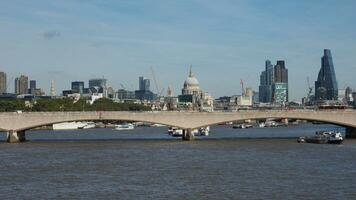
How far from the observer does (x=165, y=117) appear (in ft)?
304

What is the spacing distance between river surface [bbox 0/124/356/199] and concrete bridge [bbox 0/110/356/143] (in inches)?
716

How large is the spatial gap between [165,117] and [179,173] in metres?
43.7

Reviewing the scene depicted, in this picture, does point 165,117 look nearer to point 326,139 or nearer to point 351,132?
point 326,139

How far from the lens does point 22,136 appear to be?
9525 cm

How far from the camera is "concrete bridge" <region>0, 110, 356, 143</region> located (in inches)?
3593

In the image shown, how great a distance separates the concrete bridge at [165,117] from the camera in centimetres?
9125

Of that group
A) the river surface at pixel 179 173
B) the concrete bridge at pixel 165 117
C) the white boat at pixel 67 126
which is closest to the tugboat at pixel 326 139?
the concrete bridge at pixel 165 117

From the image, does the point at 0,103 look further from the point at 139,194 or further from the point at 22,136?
the point at 139,194

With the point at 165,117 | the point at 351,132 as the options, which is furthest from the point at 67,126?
the point at 351,132

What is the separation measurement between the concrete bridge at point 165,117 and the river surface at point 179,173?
1818cm

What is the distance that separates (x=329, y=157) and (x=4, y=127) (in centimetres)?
4462

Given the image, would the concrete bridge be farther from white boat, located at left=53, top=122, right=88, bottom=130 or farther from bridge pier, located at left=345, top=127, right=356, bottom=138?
white boat, located at left=53, top=122, right=88, bottom=130

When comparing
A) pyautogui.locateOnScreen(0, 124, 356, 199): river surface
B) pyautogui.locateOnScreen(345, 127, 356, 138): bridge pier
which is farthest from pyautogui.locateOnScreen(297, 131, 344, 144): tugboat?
pyautogui.locateOnScreen(345, 127, 356, 138): bridge pier

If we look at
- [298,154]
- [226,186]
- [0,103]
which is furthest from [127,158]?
[0,103]
